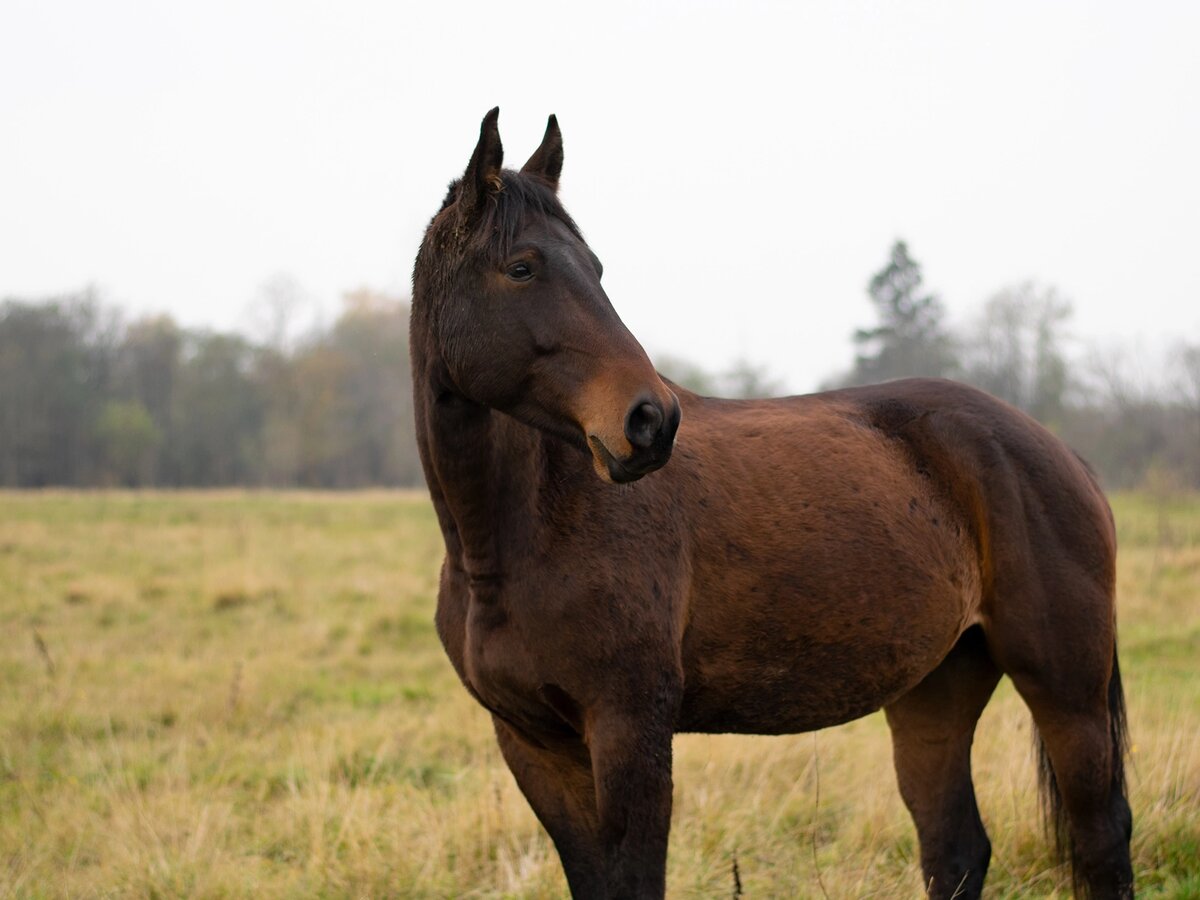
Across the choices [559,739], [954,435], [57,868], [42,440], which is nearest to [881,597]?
[954,435]

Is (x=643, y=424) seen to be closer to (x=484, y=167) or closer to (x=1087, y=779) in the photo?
(x=484, y=167)

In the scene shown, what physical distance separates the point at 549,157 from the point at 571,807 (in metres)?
2.01

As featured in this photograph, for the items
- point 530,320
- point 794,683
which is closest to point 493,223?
point 530,320

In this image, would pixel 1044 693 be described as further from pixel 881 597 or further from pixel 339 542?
pixel 339 542

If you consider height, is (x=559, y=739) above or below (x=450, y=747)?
above

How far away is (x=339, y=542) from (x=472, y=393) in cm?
1625

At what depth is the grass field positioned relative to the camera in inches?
163

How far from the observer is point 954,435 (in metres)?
3.83

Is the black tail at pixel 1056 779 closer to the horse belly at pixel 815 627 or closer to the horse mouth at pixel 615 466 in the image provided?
the horse belly at pixel 815 627

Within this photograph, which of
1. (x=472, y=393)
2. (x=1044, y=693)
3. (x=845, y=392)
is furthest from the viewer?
(x=845, y=392)

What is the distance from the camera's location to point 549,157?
3.03m

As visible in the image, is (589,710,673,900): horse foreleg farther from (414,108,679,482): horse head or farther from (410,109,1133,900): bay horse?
(414,108,679,482): horse head

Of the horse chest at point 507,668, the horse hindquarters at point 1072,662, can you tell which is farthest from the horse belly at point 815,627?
the horse chest at point 507,668

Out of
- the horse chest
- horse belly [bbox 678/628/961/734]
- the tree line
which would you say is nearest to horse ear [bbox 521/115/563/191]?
the horse chest
